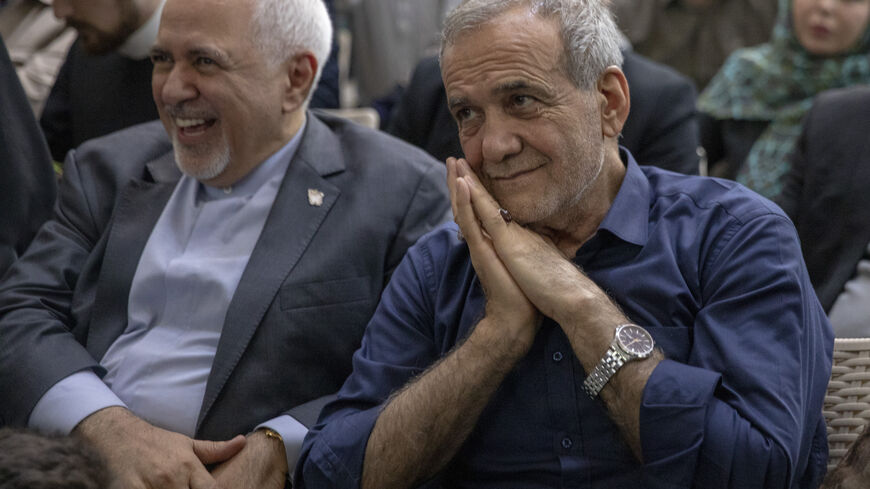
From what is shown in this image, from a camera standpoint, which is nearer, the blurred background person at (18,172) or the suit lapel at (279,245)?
the suit lapel at (279,245)

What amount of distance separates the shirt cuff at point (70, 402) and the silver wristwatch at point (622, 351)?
128 centimetres

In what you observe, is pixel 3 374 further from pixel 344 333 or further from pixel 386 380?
pixel 386 380

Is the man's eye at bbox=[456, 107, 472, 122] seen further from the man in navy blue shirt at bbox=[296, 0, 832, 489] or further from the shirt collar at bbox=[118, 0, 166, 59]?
the shirt collar at bbox=[118, 0, 166, 59]

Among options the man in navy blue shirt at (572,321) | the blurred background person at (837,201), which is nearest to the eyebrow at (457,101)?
the man in navy blue shirt at (572,321)

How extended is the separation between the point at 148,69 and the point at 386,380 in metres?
2.10

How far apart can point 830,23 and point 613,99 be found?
2623 mm

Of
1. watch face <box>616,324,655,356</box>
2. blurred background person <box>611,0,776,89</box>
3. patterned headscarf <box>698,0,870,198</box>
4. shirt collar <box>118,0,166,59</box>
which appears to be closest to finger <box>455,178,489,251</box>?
watch face <box>616,324,655,356</box>

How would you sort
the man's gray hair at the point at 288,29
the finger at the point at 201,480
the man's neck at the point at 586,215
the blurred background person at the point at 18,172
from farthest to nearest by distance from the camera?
the blurred background person at the point at 18,172
the man's gray hair at the point at 288,29
the finger at the point at 201,480
the man's neck at the point at 586,215

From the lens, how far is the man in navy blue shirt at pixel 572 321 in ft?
6.03

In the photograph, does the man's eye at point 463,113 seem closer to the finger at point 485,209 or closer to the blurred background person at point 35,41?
the finger at point 485,209

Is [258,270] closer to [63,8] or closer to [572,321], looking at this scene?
[572,321]

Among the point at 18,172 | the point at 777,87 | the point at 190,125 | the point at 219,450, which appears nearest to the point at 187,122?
the point at 190,125

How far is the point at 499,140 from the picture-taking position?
2.10 m

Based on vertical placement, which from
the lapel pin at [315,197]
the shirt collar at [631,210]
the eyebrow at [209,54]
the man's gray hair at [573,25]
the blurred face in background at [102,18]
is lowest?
the lapel pin at [315,197]
